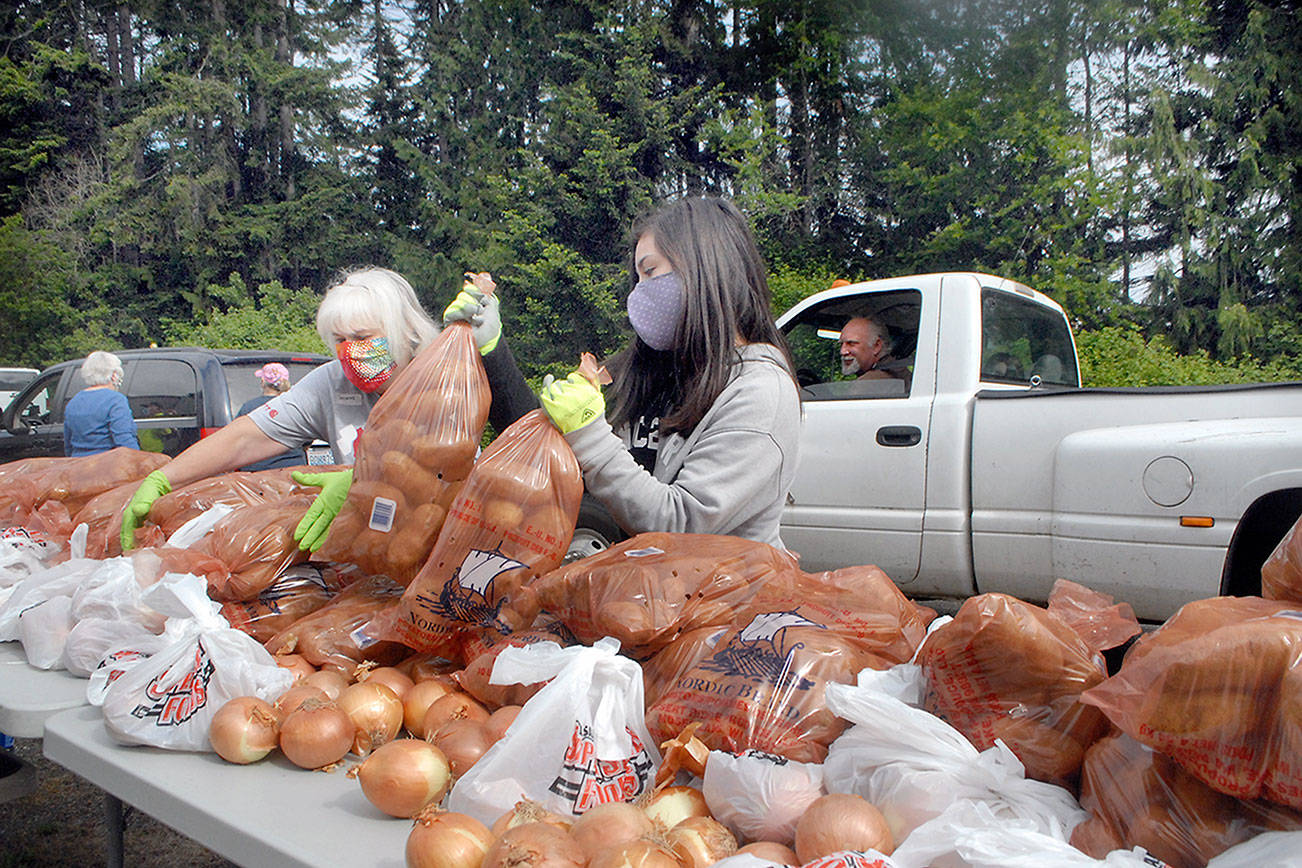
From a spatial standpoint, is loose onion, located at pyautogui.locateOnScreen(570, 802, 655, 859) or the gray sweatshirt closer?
loose onion, located at pyautogui.locateOnScreen(570, 802, 655, 859)

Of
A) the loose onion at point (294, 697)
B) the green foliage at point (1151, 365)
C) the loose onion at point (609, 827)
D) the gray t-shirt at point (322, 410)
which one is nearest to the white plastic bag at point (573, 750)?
the loose onion at point (609, 827)

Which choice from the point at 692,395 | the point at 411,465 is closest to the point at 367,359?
the point at 411,465

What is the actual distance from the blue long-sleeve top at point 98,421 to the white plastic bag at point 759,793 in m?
6.48

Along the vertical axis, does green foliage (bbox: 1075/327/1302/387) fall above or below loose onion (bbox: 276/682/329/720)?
above

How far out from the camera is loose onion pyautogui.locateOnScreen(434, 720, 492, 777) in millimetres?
1515

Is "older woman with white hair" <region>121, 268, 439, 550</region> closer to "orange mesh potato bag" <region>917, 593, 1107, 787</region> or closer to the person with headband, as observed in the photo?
the person with headband

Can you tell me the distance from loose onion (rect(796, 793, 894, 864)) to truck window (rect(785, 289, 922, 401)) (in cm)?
366

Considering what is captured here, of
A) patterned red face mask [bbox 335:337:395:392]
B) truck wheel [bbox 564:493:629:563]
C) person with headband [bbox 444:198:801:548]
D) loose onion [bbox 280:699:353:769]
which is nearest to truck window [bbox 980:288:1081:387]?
truck wheel [bbox 564:493:629:563]

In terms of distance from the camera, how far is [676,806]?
4.37 ft

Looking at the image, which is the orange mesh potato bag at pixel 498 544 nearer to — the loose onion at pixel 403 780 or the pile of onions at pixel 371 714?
the pile of onions at pixel 371 714

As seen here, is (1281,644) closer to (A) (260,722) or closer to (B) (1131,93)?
(A) (260,722)

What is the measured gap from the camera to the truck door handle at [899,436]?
4719 millimetres

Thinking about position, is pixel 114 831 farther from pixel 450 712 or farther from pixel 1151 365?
pixel 1151 365

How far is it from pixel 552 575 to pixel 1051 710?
930 millimetres
